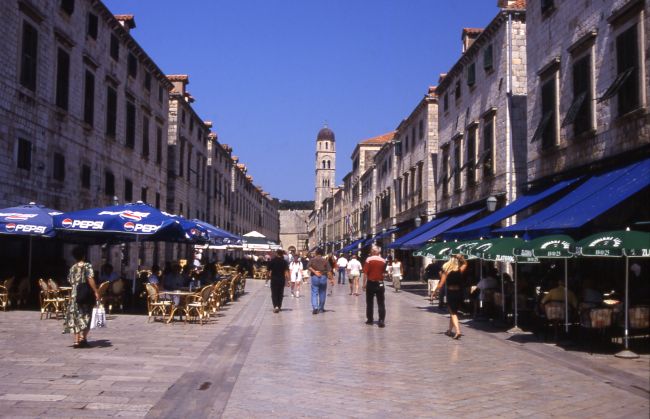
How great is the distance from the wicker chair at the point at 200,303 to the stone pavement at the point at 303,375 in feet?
4.49

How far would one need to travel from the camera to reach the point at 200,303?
51.0 ft

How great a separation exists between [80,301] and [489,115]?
17839mm

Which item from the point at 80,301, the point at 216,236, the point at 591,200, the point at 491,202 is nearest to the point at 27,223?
the point at 80,301

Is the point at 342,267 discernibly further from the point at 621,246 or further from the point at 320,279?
the point at 621,246

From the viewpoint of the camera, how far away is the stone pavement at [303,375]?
675 cm

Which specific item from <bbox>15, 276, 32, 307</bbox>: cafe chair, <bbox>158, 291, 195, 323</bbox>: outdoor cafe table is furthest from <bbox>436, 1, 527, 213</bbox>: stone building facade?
<bbox>15, 276, 32, 307</bbox>: cafe chair

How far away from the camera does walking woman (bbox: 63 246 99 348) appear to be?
10734 millimetres

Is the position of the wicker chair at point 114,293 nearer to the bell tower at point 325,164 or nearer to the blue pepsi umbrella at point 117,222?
the blue pepsi umbrella at point 117,222

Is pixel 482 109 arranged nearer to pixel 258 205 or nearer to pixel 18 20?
pixel 18 20

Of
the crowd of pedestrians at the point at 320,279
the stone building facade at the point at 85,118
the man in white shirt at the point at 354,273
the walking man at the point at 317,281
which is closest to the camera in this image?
the crowd of pedestrians at the point at 320,279

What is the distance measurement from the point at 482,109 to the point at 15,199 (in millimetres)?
16676

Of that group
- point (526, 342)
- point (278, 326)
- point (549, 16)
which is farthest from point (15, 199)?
point (549, 16)

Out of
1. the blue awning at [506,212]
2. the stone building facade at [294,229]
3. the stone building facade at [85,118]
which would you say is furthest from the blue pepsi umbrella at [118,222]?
the stone building facade at [294,229]

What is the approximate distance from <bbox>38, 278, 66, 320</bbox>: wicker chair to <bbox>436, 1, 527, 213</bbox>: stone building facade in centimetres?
1390
